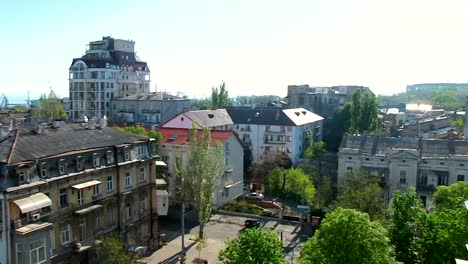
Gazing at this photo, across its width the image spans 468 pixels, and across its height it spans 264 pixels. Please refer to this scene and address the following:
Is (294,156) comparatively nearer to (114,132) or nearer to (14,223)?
(114,132)

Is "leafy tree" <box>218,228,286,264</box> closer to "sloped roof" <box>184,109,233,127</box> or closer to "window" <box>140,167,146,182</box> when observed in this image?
"window" <box>140,167,146,182</box>

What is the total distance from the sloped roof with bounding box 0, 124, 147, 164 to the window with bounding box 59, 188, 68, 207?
7.32 ft

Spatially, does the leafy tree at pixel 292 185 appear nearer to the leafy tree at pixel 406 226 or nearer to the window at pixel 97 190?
the leafy tree at pixel 406 226

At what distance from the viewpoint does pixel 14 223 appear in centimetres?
2266

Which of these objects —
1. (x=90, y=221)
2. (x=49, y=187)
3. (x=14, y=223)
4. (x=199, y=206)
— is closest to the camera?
(x=14, y=223)

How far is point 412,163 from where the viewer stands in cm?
4334

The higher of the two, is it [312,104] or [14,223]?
[312,104]

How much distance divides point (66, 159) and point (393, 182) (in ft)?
103

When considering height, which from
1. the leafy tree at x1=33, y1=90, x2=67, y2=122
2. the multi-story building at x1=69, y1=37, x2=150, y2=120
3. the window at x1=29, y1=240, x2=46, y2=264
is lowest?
the window at x1=29, y1=240, x2=46, y2=264

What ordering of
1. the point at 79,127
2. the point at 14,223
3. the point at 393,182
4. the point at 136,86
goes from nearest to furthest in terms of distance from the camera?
the point at 14,223, the point at 79,127, the point at 393,182, the point at 136,86

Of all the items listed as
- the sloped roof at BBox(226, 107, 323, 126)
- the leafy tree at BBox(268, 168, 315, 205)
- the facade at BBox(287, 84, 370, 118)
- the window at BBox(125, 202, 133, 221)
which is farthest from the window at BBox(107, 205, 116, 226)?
the facade at BBox(287, 84, 370, 118)

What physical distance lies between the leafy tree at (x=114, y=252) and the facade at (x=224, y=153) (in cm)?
1803

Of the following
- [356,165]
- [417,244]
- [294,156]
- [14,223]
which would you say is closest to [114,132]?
[14,223]

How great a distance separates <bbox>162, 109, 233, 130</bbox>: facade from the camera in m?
56.9
